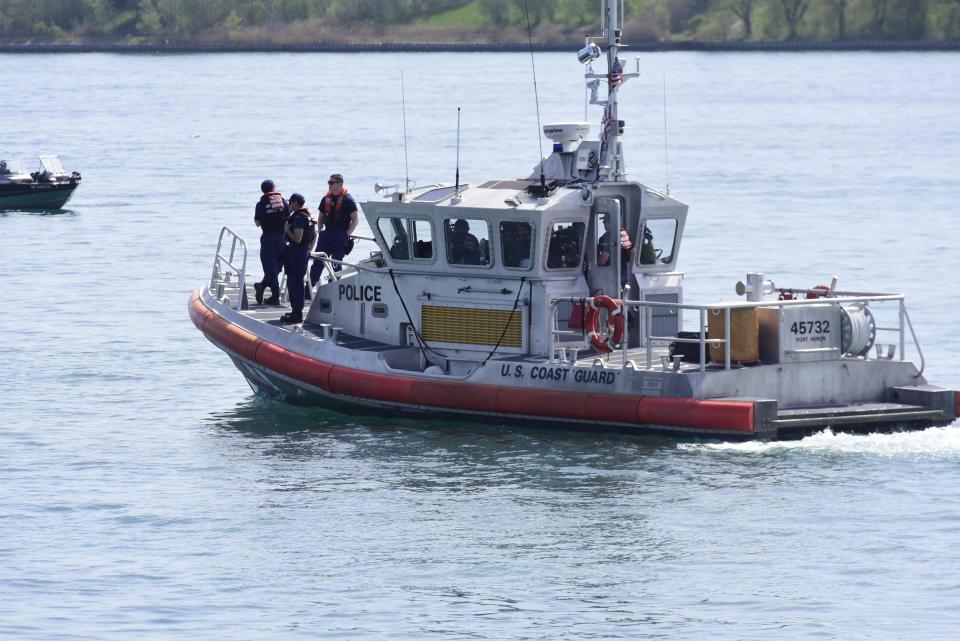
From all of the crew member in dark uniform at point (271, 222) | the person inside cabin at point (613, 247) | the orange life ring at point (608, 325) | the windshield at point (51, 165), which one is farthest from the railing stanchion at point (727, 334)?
the windshield at point (51, 165)

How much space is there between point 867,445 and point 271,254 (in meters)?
7.26

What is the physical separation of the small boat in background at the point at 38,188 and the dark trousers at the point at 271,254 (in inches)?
911

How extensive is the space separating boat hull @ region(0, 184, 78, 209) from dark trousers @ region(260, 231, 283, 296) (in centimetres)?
2317

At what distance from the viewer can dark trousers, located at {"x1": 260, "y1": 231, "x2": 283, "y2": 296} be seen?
769 inches

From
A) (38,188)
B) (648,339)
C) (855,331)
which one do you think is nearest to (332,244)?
(648,339)

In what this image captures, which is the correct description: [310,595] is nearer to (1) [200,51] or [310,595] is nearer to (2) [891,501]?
(2) [891,501]

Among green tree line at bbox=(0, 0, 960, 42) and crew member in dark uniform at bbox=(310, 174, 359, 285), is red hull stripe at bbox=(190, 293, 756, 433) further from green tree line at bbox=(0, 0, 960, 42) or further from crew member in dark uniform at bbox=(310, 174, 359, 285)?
green tree line at bbox=(0, 0, 960, 42)

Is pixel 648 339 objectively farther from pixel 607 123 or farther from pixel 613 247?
pixel 607 123

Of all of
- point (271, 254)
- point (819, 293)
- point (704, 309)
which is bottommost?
point (819, 293)

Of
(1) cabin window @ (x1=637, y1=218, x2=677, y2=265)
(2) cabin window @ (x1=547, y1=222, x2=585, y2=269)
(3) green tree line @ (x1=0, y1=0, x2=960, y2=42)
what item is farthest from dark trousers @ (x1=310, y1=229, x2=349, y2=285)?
(3) green tree line @ (x1=0, y1=0, x2=960, y2=42)

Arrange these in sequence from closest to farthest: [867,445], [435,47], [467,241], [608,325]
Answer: [867,445] < [608,325] < [467,241] < [435,47]

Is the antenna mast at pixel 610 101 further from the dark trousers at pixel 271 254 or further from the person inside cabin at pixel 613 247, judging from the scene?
the dark trousers at pixel 271 254

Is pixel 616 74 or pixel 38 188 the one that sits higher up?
pixel 616 74

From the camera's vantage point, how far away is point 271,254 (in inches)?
779
